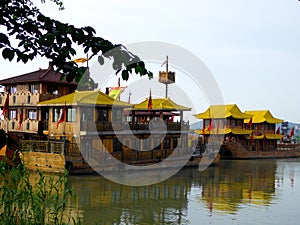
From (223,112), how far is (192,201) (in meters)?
29.8

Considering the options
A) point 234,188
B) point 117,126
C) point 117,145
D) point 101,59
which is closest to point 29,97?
point 117,126

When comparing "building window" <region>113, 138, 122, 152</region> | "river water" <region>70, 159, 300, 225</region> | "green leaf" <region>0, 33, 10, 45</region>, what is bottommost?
"river water" <region>70, 159, 300, 225</region>

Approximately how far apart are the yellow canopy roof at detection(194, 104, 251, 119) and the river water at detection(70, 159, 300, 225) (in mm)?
19078

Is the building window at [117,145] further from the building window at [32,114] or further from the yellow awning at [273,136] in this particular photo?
the yellow awning at [273,136]

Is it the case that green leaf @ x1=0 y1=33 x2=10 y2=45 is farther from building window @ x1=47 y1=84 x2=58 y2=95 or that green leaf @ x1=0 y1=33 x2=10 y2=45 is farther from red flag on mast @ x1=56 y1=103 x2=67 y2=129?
building window @ x1=47 y1=84 x2=58 y2=95

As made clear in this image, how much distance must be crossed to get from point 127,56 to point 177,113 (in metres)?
32.5

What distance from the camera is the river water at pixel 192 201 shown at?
48.8ft

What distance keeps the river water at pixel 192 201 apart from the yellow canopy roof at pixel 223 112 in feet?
62.6

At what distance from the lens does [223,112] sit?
47.4 m

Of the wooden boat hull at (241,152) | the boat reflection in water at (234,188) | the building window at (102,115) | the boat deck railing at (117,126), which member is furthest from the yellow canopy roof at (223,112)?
the building window at (102,115)

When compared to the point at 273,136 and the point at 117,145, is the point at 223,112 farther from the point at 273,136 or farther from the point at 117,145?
the point at 117,145

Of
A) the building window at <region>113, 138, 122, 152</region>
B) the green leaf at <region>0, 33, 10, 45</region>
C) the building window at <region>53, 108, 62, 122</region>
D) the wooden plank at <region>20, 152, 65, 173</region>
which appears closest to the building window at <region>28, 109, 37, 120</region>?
the building window at <region>53, 108, 62, 122</region>

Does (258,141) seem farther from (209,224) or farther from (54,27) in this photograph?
(54,27)

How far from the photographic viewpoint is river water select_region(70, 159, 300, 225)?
14.9 m
